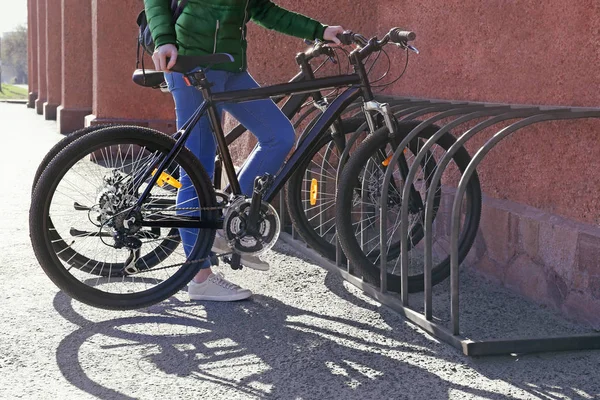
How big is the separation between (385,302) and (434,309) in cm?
24

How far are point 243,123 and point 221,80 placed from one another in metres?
0.24

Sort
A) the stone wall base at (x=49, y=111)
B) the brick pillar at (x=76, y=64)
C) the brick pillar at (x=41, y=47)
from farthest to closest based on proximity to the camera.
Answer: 1. the brick pillar at (x=41, y=47)
2. the stone wall base at (x=49, y=111)
3. the brick pillar at (x=76, y=64)

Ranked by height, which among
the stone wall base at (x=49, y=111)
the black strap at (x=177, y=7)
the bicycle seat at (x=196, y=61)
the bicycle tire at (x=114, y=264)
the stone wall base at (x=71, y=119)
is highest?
the black strap at (x=177, y=7)

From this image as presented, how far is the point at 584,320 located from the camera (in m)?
4.25

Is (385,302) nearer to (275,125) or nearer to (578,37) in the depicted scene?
(275,125)

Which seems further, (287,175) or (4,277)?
(4,277)

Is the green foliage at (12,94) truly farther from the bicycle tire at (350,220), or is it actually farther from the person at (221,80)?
the bicycle tire at (350,220)

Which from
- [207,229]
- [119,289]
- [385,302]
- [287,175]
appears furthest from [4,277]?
[385,302]

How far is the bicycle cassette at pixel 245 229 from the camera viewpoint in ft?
14.4

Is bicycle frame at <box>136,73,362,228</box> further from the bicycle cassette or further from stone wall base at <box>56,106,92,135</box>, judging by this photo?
stone wall base at <box>56,106,92,135</box>

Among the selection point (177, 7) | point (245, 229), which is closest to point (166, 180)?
point (245, 229)

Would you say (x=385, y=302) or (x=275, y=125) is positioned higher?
(x=275, y=125)

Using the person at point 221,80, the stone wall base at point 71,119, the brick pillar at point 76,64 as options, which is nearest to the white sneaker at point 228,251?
the person at point 221,80

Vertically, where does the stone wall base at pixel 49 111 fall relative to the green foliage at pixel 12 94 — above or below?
above
